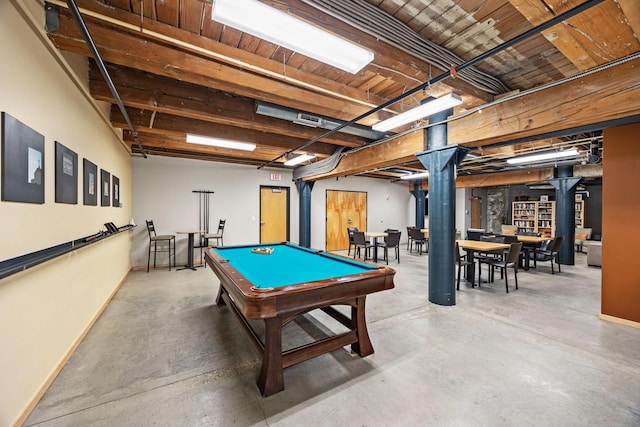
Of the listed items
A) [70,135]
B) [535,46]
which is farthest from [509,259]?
[70,135]

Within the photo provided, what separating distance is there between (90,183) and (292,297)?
279 centimetres

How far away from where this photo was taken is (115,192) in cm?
405

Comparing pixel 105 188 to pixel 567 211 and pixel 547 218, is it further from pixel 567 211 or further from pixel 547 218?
pixel 547 218

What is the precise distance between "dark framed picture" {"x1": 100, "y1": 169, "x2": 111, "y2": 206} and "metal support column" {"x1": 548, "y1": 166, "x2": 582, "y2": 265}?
940 centimetres

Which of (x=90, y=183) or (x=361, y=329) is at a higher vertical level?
(x=90, y=183)

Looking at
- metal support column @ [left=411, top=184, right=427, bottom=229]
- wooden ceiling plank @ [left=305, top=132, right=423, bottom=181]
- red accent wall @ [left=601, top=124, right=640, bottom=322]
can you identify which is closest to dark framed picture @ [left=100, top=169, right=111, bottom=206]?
wooden ceiling plank @ [left=305, top=132, right=423, bottom=181]

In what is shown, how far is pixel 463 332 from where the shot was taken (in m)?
2.72

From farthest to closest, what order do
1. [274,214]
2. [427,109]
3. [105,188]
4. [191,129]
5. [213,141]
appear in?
[274,214]
[213,141]
[191,129]
[105,188]
[427,109]

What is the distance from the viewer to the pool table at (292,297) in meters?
1.70

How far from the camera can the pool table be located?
5.58ft

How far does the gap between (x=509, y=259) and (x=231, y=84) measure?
4.97 metres

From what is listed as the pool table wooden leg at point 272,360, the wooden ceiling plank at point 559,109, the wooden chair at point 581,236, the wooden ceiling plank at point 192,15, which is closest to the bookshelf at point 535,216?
the wooden chair at point 581,236

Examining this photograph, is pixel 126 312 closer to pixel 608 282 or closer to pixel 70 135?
pixel 70 135

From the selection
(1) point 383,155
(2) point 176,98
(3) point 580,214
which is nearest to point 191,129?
(2) point 176,98
